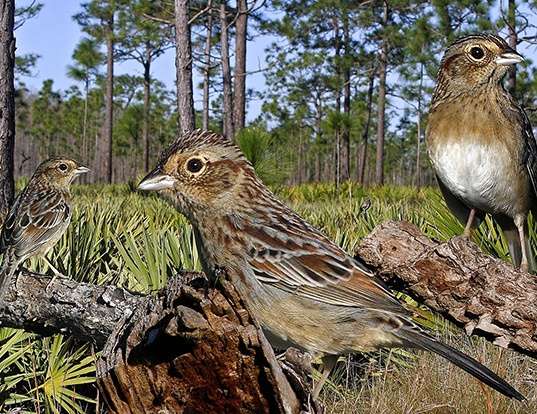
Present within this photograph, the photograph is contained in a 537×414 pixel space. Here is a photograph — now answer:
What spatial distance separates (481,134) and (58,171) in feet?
13.9

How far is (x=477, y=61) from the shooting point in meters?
4.39

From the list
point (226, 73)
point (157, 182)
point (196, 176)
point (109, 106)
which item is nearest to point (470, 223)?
point (196, 176)

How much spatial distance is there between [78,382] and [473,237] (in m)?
2.63

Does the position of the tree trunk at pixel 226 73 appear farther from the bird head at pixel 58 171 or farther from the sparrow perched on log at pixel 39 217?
the sparrow perched on log at pixel 39 217

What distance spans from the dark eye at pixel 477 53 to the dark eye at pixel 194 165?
6.66ft

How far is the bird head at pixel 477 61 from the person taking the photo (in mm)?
4305

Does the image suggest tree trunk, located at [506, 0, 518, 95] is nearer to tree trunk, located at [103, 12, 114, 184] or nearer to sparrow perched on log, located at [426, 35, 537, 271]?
sparrow perched on log, located at [426, 35, 537, 271]

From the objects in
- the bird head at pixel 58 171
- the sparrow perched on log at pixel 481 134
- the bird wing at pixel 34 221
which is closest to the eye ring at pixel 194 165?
the sparrow perched on log at pixel 481 134

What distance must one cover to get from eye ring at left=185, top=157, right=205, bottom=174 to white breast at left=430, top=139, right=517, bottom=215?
70.4 inches

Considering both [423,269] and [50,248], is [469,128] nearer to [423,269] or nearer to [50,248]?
[423,269]

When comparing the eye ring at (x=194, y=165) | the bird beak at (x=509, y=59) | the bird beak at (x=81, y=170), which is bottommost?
the eye ring at (x=194, y=165)

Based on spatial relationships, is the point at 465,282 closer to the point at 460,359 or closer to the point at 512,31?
the point at 460,359

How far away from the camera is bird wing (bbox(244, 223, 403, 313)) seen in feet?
9.86

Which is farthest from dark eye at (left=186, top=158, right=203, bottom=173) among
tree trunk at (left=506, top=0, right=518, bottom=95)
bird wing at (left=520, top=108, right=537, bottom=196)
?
tree trunk at (left=506, top=0, right=518, bottom=95)
